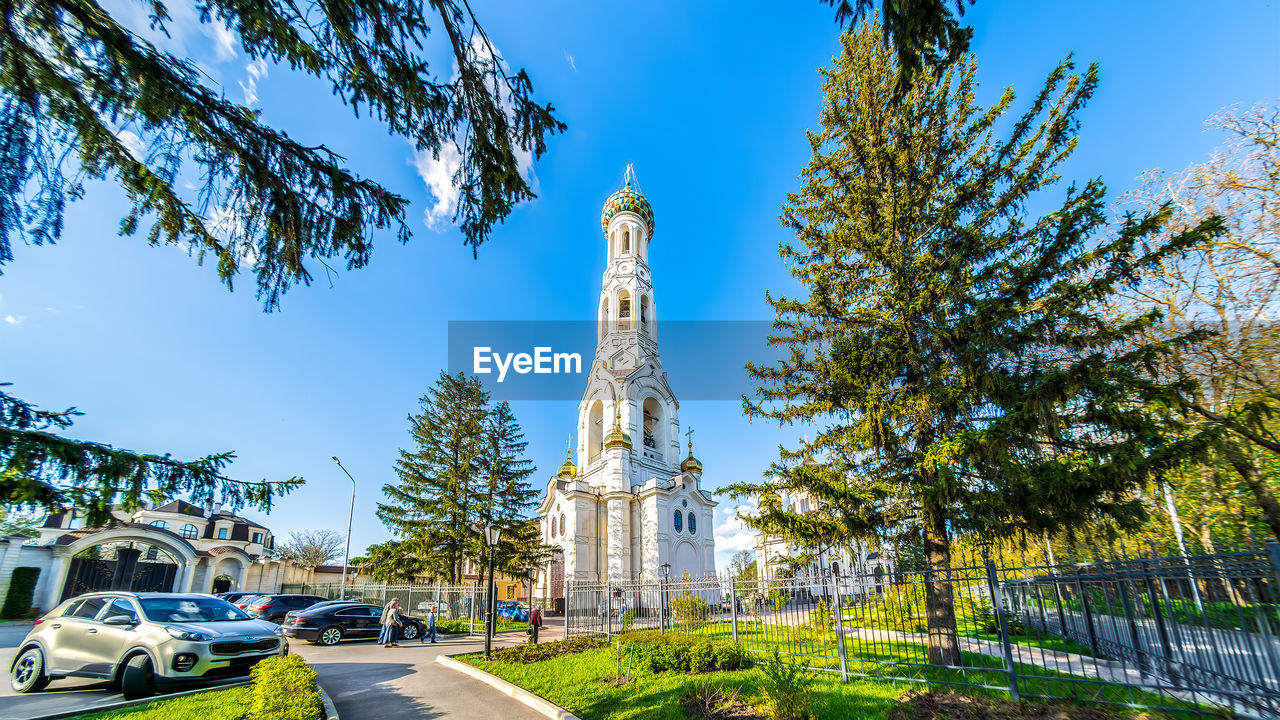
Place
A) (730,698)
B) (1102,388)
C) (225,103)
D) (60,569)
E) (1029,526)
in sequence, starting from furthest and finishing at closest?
1. (60,569)
2. (1029,526)
3. (730,698)
4. (1102,388)
5. (225,103)

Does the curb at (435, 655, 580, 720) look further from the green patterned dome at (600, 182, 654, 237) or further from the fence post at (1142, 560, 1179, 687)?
the green patterned dome at (600, 182, 654, 237)

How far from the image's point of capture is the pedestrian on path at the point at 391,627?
14698 millimetres

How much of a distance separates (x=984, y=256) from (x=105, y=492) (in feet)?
38.5

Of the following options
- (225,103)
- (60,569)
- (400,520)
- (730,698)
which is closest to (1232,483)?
(730,698)

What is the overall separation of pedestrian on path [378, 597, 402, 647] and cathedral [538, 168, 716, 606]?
12.8m

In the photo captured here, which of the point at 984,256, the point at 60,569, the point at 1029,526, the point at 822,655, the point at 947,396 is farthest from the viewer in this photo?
the point at 60,569

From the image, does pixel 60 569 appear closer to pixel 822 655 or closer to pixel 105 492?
pixel 105 492

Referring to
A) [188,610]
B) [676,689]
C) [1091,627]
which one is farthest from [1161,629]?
[188,610]

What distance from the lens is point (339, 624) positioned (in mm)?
15422

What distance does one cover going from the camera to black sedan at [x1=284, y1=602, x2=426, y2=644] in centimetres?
1501

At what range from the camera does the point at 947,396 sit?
823 cm

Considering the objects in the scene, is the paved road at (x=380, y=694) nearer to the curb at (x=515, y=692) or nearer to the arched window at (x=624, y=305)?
the curb at (x=515, y=692)

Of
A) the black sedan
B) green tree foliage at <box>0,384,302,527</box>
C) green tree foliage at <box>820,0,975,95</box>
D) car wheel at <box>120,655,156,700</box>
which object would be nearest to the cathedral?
the black sedan

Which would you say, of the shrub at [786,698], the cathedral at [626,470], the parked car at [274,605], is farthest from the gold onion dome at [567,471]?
the shrub at [786,698]
